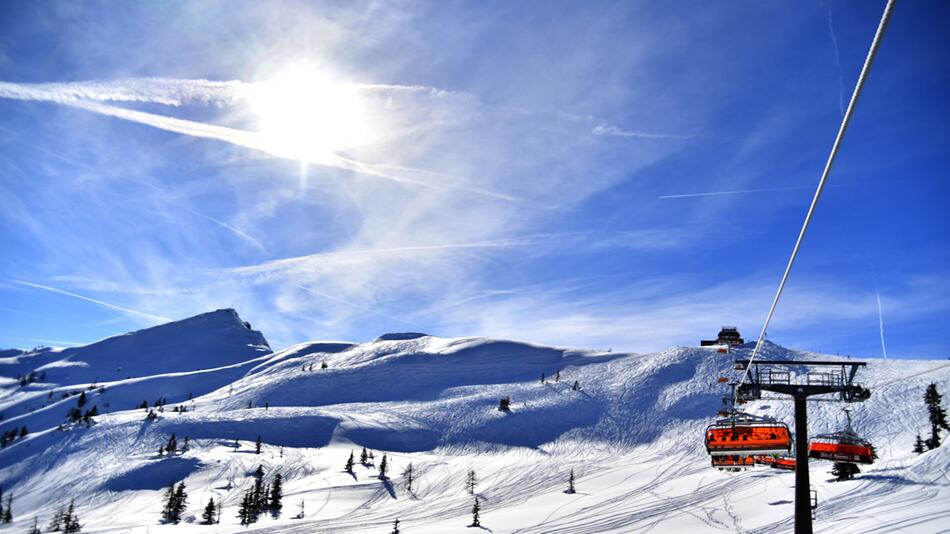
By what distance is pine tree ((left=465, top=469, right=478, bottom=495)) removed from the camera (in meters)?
95.2

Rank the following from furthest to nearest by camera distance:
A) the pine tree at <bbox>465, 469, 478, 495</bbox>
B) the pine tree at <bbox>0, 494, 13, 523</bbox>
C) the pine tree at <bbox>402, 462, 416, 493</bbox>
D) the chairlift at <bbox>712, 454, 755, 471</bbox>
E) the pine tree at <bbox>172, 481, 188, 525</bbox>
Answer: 1. the pine tree at <bbox>0, 494, 13, 523</bbox>
2. the pine tree at <bbox>402, 462, 416, 493</bbox>
3. the pine tree at <bbox>465, 469, 478, 495</bbox>
4. the pine tree at <bbox>172, 481, 188, 525</bbox>
5. the chairlift at <bbox>712, 454, 755, 471</bbox>

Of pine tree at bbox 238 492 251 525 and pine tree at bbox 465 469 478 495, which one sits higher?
pine tree at bbox 465 469 478 495

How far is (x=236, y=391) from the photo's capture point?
646 feet

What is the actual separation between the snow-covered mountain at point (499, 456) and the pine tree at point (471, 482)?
0.97m

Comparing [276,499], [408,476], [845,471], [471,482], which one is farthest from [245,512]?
[845,471]

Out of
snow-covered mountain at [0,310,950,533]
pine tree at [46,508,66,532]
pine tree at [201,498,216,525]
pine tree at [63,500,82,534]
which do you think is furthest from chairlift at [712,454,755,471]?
pine tree at [46,508,66,532]

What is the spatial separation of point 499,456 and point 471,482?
21910mm

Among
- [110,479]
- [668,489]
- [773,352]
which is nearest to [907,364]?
[773,352]

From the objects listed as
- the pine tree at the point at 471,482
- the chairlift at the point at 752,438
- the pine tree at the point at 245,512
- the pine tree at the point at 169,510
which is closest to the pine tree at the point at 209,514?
the pine tree at the point at 245,512

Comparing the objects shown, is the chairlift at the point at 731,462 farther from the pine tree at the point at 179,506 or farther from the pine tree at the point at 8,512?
the pine tree at the point at 8,512

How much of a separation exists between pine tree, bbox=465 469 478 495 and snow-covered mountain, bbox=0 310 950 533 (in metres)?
0.97

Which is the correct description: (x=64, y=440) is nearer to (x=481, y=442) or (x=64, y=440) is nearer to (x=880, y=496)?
(x=481, y=442)

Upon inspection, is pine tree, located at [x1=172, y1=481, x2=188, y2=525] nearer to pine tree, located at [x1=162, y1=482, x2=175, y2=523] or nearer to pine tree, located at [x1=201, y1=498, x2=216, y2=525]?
pine tree, located at [x1=162, y1=482, x2=175, y2=523]

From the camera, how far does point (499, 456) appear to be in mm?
118688
